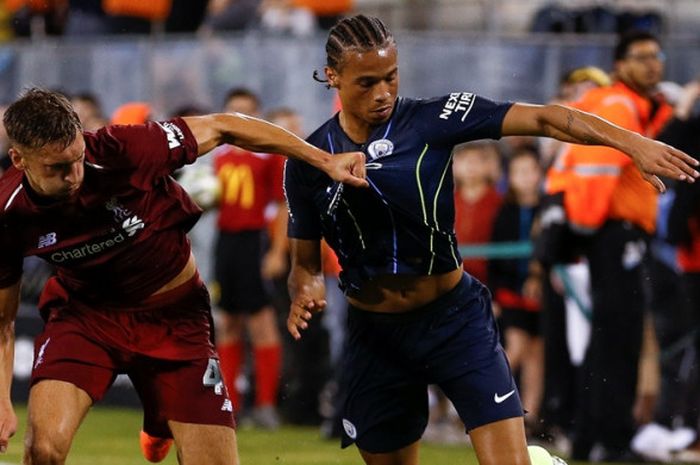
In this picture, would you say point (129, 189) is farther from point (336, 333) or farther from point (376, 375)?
point (336, 333)

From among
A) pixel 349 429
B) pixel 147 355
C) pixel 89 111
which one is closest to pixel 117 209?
pixel 147 355

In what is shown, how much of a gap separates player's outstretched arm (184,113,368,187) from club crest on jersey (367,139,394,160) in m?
0.20

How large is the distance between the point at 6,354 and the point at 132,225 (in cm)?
80

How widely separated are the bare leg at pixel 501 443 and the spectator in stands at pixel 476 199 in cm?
631

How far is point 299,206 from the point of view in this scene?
7668 mm

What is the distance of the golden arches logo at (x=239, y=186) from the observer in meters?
14.4

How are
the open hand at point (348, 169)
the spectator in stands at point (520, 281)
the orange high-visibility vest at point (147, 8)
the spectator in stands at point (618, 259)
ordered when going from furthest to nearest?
the orange high-visibility vest at point (147, 8)
the spectator in stands at point (520, 281)
the spectator in stands at point (618, 259)
the open hand at point (348, 169)

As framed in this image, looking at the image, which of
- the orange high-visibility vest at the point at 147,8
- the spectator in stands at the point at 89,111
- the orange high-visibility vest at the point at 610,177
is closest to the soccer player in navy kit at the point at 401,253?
the orange high-visibility vest at the point at 610,177

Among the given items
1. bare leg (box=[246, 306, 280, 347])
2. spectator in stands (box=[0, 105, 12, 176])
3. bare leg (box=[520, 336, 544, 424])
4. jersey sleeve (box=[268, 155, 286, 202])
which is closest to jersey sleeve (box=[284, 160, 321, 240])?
bare leg (box=[520, 336, 544, 424])

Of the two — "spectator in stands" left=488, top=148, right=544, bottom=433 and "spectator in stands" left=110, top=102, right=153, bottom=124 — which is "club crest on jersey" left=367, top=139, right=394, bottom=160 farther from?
"spectator in stands" left=110, top=102, right=153, bottom=124

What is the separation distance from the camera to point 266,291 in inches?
571

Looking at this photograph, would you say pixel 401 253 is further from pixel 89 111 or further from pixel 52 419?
pixel 89 111

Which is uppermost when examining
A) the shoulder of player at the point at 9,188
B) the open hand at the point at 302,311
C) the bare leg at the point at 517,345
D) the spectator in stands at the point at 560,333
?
the shoulder of player at the point at 9,188

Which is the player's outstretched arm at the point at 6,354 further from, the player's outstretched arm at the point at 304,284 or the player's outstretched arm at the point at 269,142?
the player's outstretched arm at the point at 304,284
